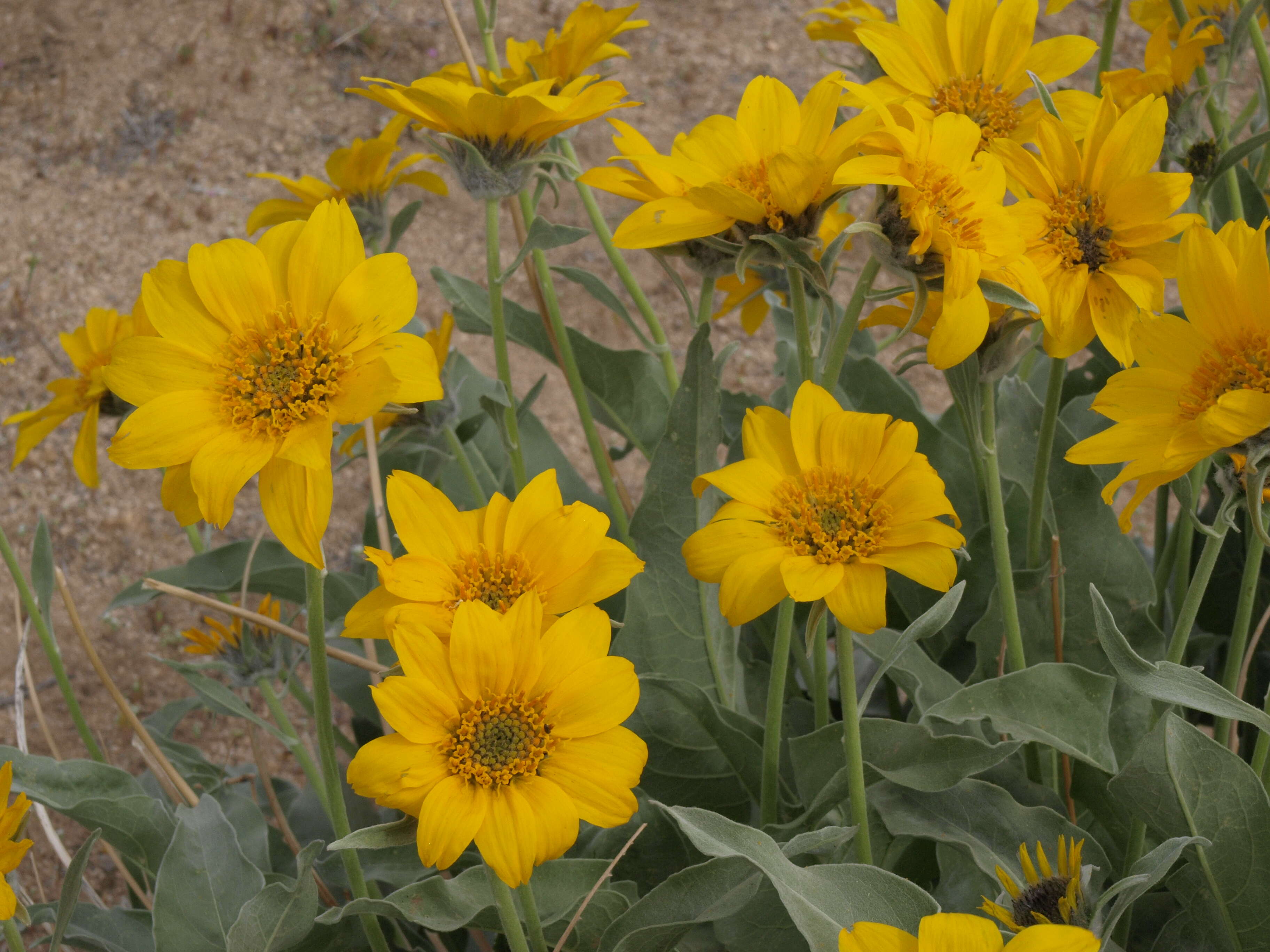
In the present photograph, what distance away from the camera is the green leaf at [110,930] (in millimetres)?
813

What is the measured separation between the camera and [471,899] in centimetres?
67

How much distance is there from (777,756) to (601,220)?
0.42 meters

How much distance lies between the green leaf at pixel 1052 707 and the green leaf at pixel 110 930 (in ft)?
1.91

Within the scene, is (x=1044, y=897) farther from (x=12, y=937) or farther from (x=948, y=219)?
(x=12, y=937)

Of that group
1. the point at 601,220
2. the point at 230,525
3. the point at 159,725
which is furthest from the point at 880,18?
the point at 230,525

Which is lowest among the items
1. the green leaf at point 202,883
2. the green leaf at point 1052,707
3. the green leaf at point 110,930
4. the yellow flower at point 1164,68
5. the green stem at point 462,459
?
the green leaf at point 110,930

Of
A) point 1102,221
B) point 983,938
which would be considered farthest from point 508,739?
point 1102,221

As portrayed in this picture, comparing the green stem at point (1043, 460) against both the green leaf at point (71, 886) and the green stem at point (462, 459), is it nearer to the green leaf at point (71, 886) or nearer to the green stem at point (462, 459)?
the green stem at point (462, 459)

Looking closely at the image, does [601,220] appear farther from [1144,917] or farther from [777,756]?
[1144,917]

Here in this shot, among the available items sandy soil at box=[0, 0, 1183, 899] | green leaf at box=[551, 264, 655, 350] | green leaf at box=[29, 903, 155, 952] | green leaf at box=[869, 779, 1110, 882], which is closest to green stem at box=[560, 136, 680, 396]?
green leaf at box=[551, 264, 655, 350]

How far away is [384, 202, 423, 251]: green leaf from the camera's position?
0.92 meters

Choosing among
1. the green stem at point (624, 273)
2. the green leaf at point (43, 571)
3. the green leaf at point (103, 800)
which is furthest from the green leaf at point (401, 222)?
the green leaf at point (103, 800)

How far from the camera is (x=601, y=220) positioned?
0.88 m

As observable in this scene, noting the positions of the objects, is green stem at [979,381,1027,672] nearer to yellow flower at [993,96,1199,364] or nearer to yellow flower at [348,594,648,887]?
yellow flower at [993,96,1199,364]
